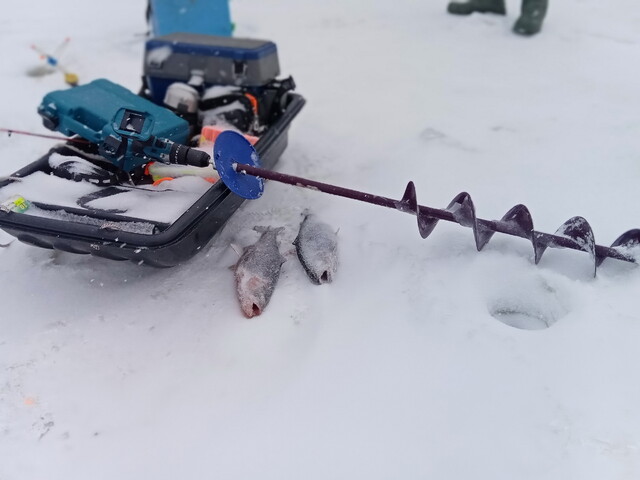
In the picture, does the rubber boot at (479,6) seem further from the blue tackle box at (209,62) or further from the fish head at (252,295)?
the fish head at (252,295)

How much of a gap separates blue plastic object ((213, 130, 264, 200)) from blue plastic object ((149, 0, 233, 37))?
194 cm

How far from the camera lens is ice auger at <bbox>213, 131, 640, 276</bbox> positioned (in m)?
1.88

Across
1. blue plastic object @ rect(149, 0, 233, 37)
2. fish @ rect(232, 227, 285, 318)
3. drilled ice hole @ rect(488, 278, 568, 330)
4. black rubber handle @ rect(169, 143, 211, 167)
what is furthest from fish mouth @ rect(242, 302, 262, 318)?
blue plastic object @ rect(149, 0, 233, 37)

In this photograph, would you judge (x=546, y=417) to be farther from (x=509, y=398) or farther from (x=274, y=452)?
(x=274, y=452)

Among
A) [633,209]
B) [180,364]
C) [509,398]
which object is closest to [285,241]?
[180,364]

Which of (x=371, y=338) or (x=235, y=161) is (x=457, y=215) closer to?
(x=371, y=338)

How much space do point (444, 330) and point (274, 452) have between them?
663 millimetres

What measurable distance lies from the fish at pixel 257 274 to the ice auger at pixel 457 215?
0.21 meters

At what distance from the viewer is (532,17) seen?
394 centimetres

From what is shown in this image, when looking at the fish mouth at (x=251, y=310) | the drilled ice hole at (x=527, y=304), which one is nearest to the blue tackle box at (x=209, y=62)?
the fish mouth at (x=251, y=310)

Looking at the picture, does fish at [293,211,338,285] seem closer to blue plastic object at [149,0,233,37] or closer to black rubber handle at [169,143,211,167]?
black rubber handle at [169,143,211,167]

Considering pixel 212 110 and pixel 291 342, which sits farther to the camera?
pixel 212 110

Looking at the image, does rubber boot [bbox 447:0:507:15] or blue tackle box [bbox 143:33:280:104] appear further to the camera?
rubber boot [bbox 447:0:507:15]

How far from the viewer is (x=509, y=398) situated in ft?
5.01
